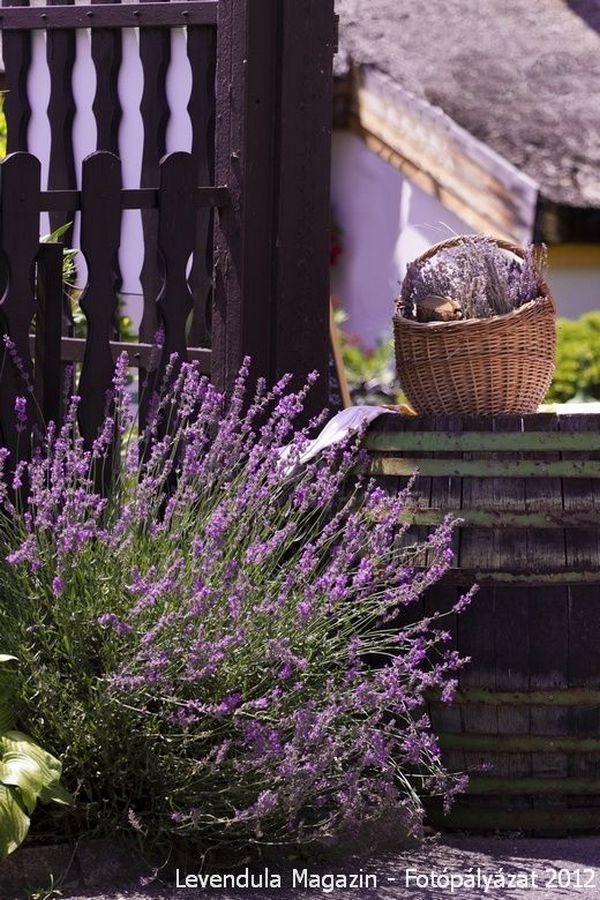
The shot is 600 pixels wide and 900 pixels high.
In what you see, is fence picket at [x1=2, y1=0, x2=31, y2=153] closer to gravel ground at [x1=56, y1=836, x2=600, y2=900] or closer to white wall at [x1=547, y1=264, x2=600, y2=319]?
gravel ground at [x1=56, y1=836, x2=600, y2=900]

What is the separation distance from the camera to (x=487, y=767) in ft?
10.7

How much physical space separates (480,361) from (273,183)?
815 millimetres

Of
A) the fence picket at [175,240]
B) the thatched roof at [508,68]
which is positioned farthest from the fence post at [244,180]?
the thatched roof at [508,68]

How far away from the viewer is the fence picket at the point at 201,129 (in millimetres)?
4246

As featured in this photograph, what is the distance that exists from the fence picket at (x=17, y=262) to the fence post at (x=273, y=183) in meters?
0.62

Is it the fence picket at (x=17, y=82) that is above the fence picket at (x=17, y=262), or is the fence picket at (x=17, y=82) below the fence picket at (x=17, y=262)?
above

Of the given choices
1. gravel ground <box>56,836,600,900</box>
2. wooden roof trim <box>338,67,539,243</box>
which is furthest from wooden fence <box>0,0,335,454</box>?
wooden roof trim <box>338,67,539,243</box>

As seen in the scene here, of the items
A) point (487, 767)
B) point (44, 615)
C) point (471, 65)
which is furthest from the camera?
point (471, 65)

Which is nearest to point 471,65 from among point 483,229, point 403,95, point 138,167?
point 403,95

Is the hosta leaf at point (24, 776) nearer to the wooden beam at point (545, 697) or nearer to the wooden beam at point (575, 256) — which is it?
the wooden beam at point (545, 697)

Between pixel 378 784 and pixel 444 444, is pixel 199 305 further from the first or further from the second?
pixel 378 784

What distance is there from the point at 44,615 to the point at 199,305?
1453mm

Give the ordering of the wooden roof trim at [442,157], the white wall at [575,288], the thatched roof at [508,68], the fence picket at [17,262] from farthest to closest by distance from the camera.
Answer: the white wall at [575,288] → the thatched roof at [508,68] → the wooden roof trim at [442,157] → the fence picket at [17,262]

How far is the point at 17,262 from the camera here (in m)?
3.43
